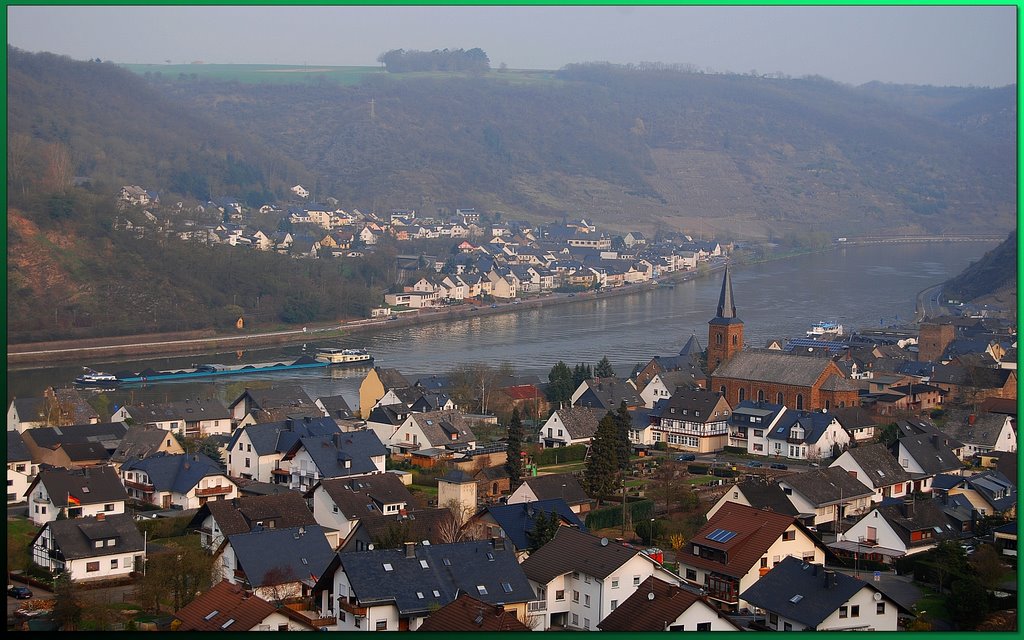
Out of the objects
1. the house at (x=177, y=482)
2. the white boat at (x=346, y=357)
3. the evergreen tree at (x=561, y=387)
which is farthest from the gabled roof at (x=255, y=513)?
the white boat at (x=346, y=357)

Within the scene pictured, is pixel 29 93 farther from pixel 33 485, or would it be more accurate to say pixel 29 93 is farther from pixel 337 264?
pixel 33 485

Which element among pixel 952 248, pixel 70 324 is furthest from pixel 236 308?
pixel 952 248

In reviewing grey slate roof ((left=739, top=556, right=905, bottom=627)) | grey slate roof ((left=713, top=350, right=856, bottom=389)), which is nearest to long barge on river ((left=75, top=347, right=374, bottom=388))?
grey slate roof ((left=713, top=350, right=856, bottom=389))

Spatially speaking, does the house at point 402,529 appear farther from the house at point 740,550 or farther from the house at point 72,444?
the house at point 72,444

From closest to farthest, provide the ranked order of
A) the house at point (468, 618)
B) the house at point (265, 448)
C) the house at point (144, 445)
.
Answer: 1. the house at point (468, 618)
2. the house at point (265, 448)
3. the house at point (144, 445)

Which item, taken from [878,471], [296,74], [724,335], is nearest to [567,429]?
[878,471]

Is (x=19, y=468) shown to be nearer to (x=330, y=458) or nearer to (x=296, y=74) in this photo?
(x=330, y=458)

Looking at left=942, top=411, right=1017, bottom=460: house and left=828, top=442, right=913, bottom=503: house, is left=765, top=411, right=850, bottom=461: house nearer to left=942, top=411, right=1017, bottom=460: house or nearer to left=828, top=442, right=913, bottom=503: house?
left=942, top=411, right=1017, bottom=460: house
